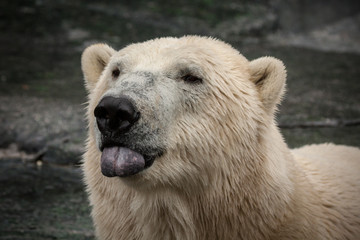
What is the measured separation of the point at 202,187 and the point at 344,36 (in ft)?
23.7

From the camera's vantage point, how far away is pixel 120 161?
247 centimetres

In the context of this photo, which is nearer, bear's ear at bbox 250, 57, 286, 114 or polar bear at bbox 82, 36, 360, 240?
polar bear at bbox 82, 36, 360, 240

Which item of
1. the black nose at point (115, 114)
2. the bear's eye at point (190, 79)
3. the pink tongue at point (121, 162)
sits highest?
the bear's eye at point (190, 79)

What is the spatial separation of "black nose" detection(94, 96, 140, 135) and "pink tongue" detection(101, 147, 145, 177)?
11cm

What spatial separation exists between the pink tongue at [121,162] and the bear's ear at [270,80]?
34.6 inches

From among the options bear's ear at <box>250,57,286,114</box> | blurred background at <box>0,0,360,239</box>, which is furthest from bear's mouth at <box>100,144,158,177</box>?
blurred background at <box>0,0,360,239</box>

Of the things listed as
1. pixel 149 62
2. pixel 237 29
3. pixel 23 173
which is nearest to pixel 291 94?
pixel 237 29

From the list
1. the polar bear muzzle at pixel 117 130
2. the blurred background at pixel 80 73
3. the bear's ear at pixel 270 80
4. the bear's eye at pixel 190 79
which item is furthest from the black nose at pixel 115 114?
the blurred background at pixel 80 73

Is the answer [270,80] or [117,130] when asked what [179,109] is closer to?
[117,130]

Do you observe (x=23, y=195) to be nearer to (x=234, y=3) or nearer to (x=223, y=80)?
(x=223, y=80)

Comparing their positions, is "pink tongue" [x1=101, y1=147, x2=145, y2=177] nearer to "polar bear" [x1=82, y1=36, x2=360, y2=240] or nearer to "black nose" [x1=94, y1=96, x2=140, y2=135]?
"polar bear" [x1=82, y1=36, x2=360, y2=240]

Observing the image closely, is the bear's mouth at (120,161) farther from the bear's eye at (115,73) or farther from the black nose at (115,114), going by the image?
the bear's eye at (115,73)

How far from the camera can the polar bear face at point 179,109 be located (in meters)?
2.47

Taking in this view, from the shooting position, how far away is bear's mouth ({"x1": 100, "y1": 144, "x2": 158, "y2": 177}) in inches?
97.1
